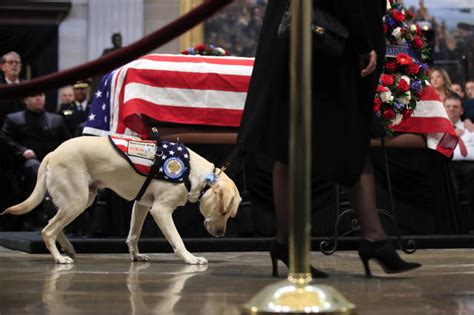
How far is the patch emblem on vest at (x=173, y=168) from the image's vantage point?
232 inches

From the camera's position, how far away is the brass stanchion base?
285 cm

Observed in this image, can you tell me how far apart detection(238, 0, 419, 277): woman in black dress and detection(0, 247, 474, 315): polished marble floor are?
0.33 meters

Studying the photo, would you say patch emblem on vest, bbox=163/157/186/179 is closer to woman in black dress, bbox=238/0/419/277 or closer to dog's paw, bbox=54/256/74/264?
dog's paw, bbox=54/256/74/264

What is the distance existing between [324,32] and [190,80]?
3.27m

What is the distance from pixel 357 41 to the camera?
431 centimetres

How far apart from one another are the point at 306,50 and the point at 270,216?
4526mm

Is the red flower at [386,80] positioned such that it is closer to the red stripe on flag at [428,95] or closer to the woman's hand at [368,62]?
the red stripe on flag at [428,95]

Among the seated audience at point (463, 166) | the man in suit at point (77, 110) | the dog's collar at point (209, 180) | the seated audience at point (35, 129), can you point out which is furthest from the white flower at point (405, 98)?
the man in suit at point (77, 110)

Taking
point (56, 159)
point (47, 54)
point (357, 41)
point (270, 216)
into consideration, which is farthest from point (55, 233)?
point (47, 54)

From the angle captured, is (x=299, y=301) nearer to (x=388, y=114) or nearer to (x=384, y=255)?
(x=384, y=255)

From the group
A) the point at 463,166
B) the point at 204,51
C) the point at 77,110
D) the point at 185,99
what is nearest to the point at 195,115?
the point at 185,99

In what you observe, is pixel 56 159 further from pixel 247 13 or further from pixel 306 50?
pixel 247 13

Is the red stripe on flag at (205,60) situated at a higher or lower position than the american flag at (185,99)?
higher

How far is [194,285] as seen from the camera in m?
4.34
